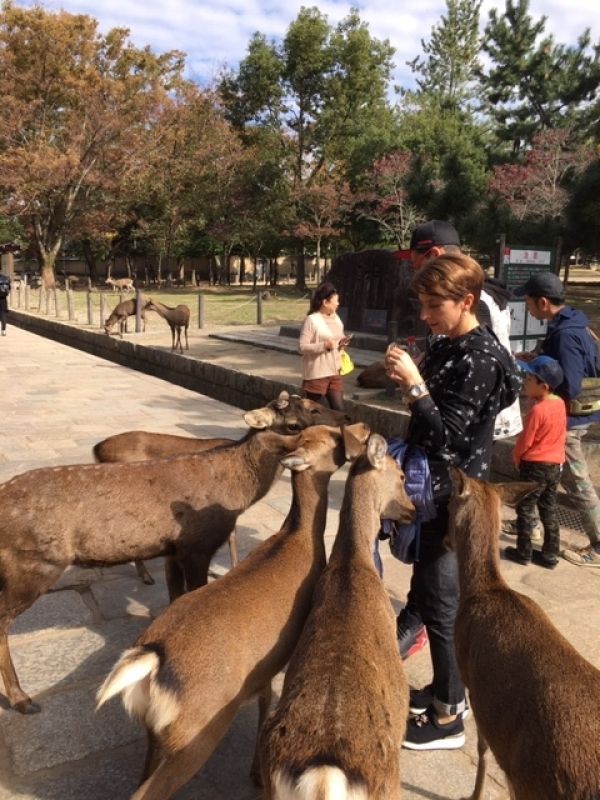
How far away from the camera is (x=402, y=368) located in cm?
263

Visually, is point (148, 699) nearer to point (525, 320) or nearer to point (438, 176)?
point (525, 320)

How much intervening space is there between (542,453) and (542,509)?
16.2 inches

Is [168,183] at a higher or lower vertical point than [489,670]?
higher

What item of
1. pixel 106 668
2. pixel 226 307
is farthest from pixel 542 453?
pixel 226 307

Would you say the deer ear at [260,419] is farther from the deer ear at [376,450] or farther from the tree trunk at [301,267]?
the tree trunk at [301,267]

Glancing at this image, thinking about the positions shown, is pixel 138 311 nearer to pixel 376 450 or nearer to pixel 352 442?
pixel 352 442

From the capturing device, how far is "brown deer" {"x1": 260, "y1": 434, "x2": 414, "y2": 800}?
1764 millimetres

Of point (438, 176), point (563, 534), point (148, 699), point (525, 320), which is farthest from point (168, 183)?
point (148, 699)

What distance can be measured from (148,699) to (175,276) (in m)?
51.9

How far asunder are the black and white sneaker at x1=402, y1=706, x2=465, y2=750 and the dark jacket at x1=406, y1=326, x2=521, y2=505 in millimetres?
906

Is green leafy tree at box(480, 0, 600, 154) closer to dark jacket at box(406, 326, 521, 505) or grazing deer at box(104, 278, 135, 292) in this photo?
grazing deer at box(104, 278, 135, 292)

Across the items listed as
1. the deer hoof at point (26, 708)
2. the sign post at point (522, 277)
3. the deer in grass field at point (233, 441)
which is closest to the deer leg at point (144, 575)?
the deer in grass field at point (233, 441)

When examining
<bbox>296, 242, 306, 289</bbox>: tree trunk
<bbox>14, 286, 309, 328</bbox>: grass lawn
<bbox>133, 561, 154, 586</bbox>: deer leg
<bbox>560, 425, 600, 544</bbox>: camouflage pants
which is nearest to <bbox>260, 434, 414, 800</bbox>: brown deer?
<bbox>133, 561, 154, 586</bbox>: deer leg

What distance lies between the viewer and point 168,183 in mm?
40406
